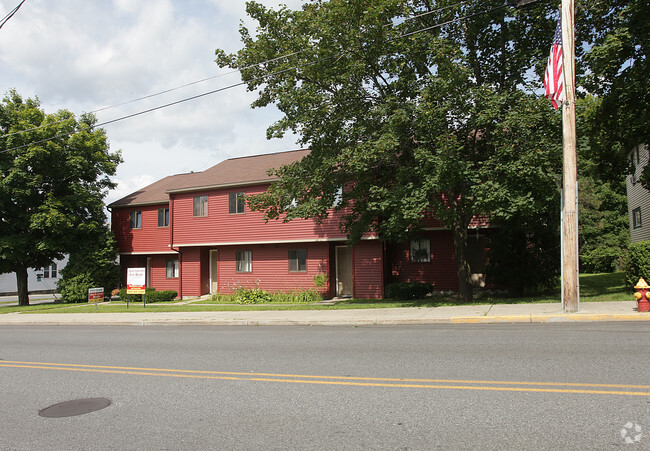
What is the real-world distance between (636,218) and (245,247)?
22264mm

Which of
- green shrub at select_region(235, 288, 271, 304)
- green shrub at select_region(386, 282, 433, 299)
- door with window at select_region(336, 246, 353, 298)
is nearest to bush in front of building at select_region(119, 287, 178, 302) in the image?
green shrub at select_region(235, 288, 271, 304)

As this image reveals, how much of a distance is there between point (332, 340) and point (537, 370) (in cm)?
473

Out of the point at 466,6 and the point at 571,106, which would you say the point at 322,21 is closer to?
the point at 466,6

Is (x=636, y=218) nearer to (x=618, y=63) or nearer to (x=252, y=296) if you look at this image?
(x=618, y=63)

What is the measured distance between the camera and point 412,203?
48.5 ft

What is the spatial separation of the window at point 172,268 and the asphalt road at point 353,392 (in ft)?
63.8

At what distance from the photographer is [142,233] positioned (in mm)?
30438

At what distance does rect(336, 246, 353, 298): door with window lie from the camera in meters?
24.6

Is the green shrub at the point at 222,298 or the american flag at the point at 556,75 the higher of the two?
the american flag at the point at 556,75

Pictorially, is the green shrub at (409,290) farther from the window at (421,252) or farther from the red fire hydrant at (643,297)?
the red fire hydrant at (643,297)

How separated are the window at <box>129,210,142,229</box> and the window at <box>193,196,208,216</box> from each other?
5.61 meters

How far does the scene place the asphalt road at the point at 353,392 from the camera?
4.51 m

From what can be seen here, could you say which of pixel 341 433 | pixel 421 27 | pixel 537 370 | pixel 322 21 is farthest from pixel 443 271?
pixel 341 433

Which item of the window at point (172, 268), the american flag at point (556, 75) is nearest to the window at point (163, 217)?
the window at point (172, 268)
